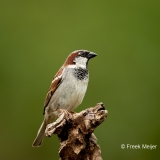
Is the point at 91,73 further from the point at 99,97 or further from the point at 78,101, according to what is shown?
the point at 78,101

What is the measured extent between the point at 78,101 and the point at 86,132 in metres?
0.71

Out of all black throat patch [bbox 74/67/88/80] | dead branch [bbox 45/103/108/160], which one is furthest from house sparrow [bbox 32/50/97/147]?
dead branch [bbox 45/103/108/160]

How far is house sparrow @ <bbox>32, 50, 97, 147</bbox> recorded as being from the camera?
3.39m

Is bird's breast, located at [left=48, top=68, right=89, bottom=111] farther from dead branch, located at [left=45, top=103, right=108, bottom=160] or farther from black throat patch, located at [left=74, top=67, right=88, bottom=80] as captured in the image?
dead branch, located at [left=45, top=103, right=108, bottom=160]

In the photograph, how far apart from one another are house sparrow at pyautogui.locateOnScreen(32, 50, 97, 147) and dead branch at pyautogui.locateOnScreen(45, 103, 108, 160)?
606 mm

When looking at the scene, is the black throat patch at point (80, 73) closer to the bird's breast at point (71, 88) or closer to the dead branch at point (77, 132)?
the bird's breast at point (71, 88)

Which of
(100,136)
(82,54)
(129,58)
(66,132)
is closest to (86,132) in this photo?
(66,132)

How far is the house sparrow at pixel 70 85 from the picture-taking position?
3395 millimetres

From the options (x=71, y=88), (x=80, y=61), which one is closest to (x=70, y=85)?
(x=71, y=88)

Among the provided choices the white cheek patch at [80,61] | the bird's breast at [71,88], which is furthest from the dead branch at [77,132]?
the white cheek patch at [80,61]

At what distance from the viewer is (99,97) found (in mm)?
4746

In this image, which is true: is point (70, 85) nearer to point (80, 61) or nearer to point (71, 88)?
point (71, 88)

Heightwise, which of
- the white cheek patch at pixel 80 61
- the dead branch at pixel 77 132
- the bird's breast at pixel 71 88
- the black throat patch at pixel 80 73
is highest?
the white cheek patch at pixel 80 61

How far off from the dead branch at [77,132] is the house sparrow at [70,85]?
23.8 inches
